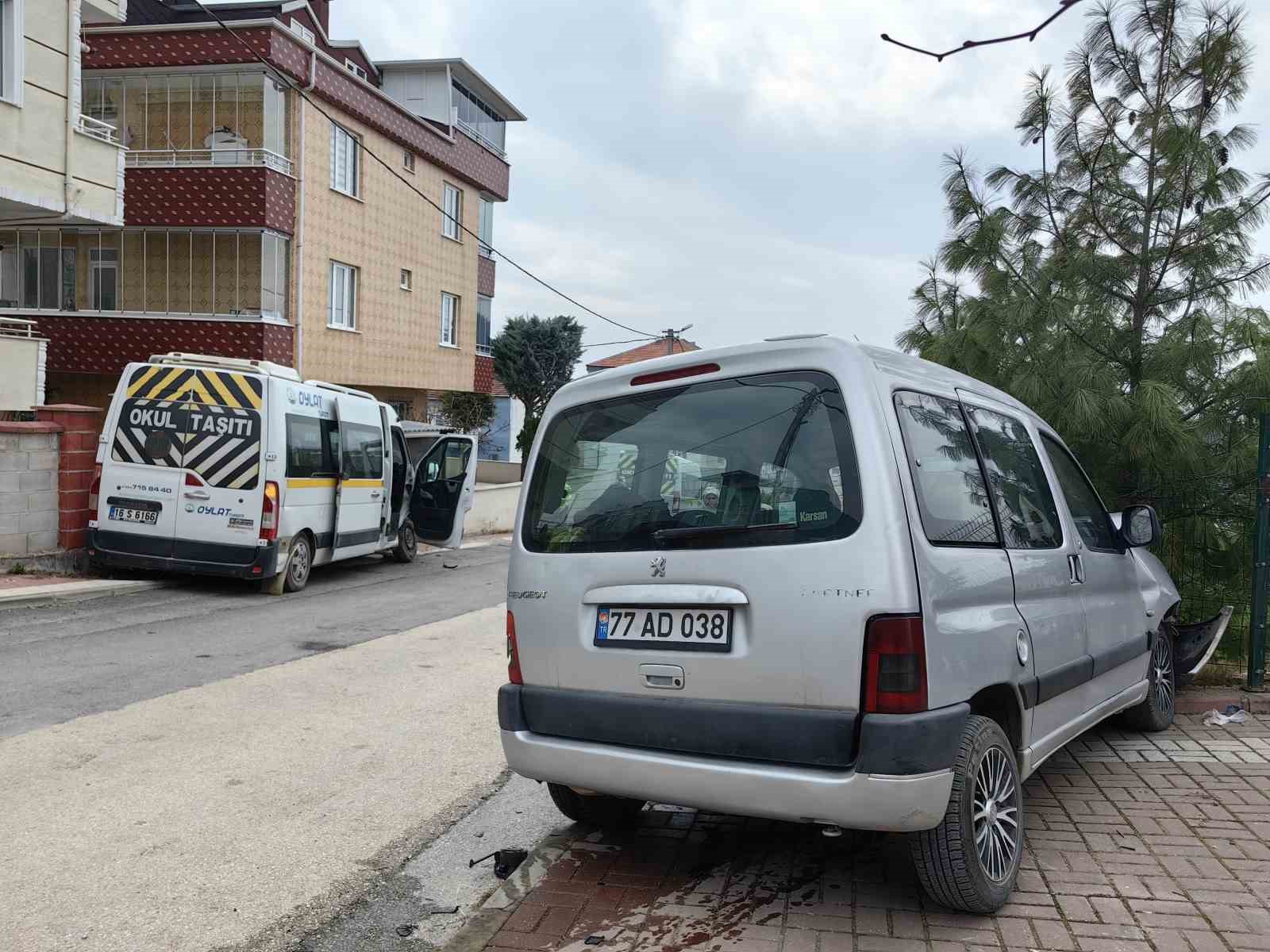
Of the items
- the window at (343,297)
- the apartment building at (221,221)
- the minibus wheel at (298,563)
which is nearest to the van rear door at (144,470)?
the minibus wheel at (298,563)

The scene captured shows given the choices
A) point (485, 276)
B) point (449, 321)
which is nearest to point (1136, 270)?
point (449, 321)

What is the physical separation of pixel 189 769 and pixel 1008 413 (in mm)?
4388

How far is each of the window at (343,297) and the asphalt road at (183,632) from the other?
1165 centimetres

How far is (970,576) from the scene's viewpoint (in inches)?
155

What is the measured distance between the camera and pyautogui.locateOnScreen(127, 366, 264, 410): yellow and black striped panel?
41.4 ft

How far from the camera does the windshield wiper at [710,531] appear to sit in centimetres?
381

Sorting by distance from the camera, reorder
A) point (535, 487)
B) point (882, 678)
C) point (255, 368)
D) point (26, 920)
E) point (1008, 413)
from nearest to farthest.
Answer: point (882, 678) < point (26, 920) < point (535, 487) < point (1008, 413) < point (255, 368)

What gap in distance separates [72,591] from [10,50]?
8.59 meters

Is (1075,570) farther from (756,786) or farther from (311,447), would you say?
(311,447)

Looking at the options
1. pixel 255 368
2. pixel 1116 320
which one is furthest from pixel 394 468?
pixel 1116 320

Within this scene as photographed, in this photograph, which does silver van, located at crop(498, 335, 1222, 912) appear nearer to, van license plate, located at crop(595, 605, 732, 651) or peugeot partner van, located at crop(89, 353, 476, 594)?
van license plate, located at crop(595, 605, 732, 651)

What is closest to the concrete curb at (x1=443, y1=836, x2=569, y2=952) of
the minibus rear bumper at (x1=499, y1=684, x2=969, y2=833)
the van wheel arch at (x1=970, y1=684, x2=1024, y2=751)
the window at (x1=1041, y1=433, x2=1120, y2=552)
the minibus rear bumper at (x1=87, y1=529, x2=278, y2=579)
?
the minibus rear bumper at (x1=499, y1=684, x2=969, y2=833)

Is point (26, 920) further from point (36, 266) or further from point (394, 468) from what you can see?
point (36, 266)

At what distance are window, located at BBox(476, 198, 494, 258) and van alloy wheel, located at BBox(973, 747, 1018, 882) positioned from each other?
31913 millimetres
